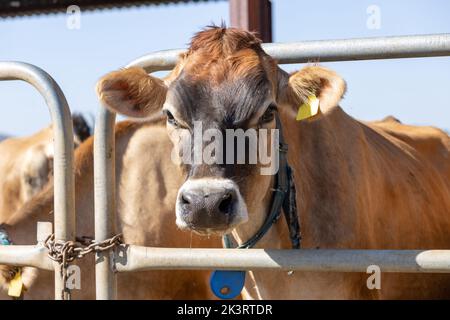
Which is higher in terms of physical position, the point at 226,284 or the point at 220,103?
the point at 220,103

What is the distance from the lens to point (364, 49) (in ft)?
8.14

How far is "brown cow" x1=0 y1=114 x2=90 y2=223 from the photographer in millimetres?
6699

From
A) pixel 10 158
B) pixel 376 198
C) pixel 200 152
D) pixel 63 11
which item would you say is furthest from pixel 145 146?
pixel 63 11

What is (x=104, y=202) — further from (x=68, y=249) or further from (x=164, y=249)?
(x=164, y=249)

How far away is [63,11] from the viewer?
8414 mm

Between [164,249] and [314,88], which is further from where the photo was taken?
[314,88]

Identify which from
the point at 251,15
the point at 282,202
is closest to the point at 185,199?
the point at 282,202

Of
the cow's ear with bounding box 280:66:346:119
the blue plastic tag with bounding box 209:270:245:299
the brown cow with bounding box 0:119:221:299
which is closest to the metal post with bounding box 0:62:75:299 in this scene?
the blue plastic tag with bounding box 209:270:245:299

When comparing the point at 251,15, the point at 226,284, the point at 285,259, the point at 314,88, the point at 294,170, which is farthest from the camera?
the point at 251,15

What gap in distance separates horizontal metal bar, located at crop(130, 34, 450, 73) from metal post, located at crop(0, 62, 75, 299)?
0.73m

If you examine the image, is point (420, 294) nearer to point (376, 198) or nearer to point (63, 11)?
point (376, 198)

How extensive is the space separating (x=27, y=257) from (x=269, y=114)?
96 centimetres

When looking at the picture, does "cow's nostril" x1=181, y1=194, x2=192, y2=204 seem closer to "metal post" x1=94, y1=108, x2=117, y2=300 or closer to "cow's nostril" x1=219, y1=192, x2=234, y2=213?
"cow's nostril" x1=219, y1=192, x2=234, y2=213
